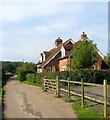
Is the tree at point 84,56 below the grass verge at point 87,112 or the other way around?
the other way around

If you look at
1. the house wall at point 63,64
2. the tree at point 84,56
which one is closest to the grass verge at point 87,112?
the tree at point 84,56

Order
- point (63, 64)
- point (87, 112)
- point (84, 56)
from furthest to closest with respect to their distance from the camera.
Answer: point (63, 64)
point (84, 56)
point (87, 112)

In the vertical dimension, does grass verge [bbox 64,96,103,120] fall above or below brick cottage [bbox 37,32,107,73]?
below

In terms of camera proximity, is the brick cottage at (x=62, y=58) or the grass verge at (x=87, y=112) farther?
the brick cottage at (x=62, y=58)

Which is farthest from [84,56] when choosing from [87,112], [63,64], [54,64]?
[87,112]

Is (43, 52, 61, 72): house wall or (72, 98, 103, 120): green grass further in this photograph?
(43, 52, 61, 72): house wall

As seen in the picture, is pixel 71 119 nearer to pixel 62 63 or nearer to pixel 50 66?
pixel 62 63

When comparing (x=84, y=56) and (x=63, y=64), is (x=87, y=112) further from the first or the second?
(x=63, y=64)

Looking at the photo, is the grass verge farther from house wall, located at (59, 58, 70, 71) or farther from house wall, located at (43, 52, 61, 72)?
house wall, located at (43, 52, 61, 72)

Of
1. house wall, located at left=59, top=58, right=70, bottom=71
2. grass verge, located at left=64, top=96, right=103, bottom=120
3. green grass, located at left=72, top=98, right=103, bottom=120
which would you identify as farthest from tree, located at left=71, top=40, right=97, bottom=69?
green grass, located at left=72, top=98, right=103, bottom=120

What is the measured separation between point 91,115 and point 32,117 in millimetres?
A: 2348

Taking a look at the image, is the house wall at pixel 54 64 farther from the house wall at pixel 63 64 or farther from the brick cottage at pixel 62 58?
the house wall at pixel 63 64

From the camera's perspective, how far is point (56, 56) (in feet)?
159

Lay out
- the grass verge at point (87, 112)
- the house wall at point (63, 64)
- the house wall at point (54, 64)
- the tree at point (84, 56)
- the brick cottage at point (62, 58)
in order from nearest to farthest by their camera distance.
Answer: the grass verge at point (87, 112)
the tree at point (84, 56)
the brick cottage at point (62, 58)
the house wall at point (63, 64)
the house wall at point (54, 64)
